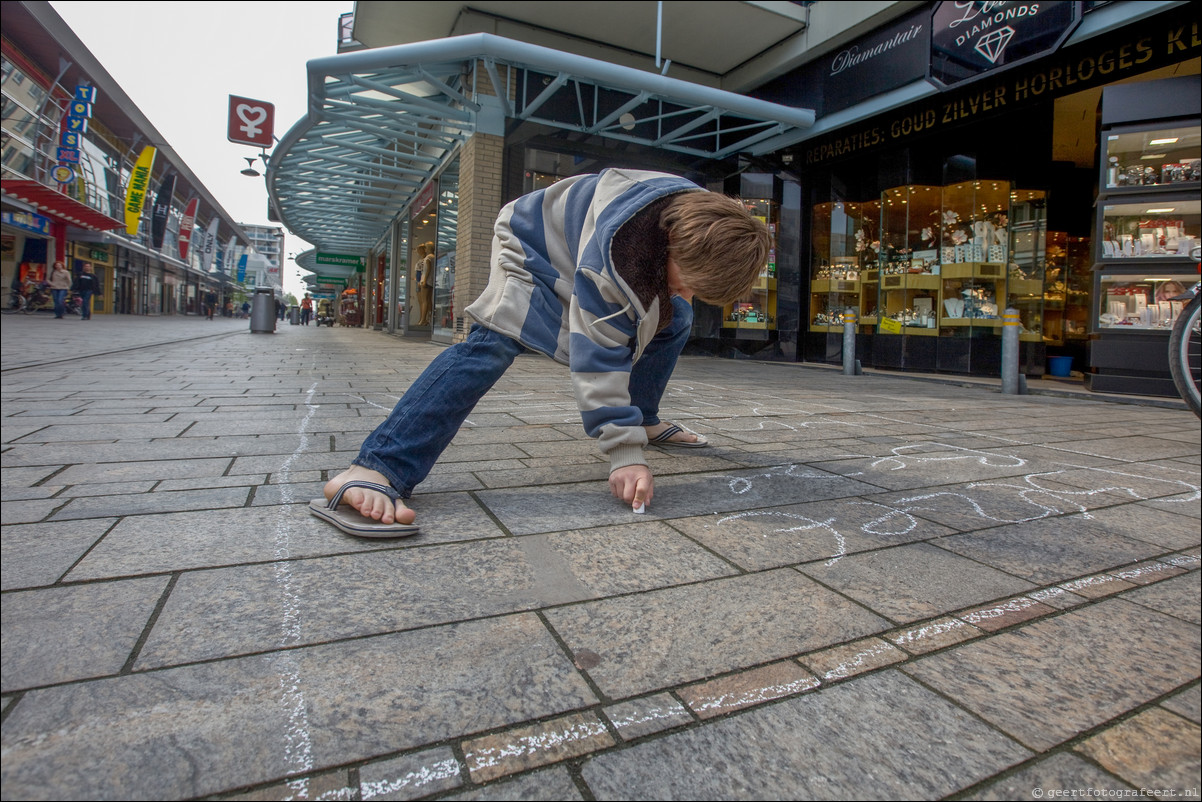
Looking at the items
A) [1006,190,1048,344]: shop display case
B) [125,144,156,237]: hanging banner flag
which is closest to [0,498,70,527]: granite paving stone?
[1006,190,1048,344]: shop display case

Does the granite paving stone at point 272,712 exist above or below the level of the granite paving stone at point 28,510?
below

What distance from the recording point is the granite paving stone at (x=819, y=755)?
34.9 inches

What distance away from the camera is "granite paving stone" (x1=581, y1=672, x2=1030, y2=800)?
0.89 meters

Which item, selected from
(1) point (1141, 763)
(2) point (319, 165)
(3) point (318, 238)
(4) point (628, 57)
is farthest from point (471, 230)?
(3) point (318, 238)

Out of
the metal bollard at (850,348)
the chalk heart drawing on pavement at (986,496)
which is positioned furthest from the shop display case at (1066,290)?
the chalk heart drawing on pavement at (986,496)

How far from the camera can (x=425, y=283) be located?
15.8 m

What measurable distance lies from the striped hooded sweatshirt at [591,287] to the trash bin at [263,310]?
1695cm

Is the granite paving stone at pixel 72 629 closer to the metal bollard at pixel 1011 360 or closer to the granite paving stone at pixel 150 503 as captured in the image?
the granite paving stone at pixel 150 503

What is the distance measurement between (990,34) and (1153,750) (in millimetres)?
8929

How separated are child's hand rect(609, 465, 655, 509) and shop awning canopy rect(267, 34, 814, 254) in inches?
281

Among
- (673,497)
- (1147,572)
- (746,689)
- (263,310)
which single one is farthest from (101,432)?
(263,310)

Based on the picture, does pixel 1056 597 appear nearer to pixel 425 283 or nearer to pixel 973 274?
pixel 973 274

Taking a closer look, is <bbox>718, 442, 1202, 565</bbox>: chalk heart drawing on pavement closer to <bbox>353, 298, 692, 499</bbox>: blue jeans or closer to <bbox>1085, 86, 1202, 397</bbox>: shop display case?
<bbox>353, 298, 692, 499</bbox>: blue jeans

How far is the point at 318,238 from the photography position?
2564cm
